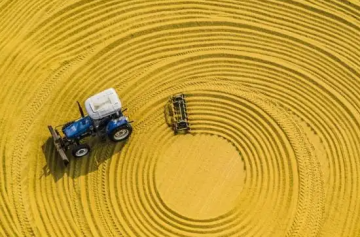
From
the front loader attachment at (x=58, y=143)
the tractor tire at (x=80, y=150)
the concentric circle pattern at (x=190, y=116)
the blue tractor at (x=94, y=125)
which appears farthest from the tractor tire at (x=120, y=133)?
the front loader attachment at (x=58, y=143)

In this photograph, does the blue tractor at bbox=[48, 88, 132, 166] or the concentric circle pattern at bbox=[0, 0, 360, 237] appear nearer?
the blue tractor at bbox=[48, 88, 132, 166]

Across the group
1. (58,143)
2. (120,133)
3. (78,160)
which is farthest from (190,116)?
(58,143)

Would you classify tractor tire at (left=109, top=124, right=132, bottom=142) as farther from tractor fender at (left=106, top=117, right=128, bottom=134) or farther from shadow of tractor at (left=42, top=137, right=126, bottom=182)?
shadow of tractor at (left=42, top=137, right=126, bottom=182)

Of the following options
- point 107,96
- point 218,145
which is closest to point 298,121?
point 218,145

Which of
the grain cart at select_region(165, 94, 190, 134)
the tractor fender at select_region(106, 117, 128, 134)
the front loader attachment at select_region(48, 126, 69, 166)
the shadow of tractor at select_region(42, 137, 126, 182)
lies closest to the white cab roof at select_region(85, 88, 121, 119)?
the tractor fender at select_region(106, 117, 128, 134)

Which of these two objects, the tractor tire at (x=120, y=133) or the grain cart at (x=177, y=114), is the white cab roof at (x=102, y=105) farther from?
the grain cart at (x=177, y=114)

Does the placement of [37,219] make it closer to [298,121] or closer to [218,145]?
[218,145]
